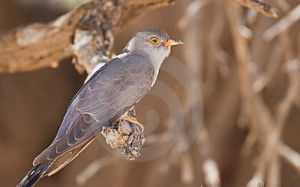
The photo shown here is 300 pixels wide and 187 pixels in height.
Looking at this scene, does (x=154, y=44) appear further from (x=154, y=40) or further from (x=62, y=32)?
(x=62, y=32)

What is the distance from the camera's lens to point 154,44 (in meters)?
2.86

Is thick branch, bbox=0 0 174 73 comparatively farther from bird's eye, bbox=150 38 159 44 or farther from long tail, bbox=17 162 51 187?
long tail, bbox=17 162 51 187

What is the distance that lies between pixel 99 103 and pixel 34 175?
58cm

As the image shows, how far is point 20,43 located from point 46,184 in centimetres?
319

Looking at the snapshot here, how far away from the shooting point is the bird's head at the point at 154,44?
2850mm

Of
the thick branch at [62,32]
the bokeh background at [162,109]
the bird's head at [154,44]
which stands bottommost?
the bokeh background at [162,109]

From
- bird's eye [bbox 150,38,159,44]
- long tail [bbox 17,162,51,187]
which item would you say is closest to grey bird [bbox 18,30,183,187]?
long tail [bbox 17,162,51,187]

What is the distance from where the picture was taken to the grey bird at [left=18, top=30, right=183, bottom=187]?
2381mm

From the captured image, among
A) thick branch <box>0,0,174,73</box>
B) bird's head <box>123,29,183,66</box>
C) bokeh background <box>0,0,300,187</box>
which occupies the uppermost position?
thick branch <box>0,0,174,73</box>

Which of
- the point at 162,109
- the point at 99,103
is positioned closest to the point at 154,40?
the point at 99,103

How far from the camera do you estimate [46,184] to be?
6105mm

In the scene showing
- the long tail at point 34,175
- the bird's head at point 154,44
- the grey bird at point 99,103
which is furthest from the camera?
the bird's head at point 154,44

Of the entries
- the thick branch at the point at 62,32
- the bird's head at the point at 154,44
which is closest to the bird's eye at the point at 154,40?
the bird's head at the point at 154,44

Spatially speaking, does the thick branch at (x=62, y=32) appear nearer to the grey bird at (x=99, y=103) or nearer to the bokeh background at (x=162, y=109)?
the grey bird at (x=99, y=103)
